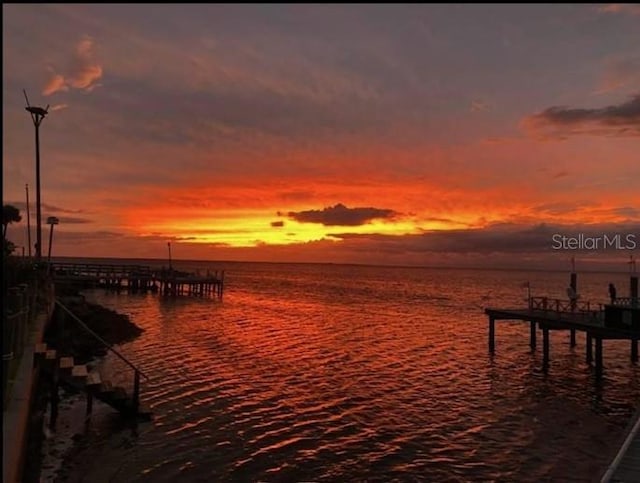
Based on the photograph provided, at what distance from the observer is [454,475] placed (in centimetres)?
1380

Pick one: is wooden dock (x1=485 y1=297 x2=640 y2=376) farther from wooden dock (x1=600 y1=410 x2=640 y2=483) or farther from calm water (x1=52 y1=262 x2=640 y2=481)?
wooden dock (x1=600 y1=410 x2=640 y2=483)

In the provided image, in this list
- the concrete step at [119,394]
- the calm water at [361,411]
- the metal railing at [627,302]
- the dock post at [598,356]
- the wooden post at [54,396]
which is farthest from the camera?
the metal railing at [627,302]

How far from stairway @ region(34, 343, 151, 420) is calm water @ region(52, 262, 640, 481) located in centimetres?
54

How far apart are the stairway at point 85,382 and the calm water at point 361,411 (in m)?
0.54

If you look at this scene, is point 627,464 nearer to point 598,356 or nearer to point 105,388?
point 105,388

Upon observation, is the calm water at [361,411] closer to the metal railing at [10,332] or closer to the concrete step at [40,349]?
the concrete step at [40,349]

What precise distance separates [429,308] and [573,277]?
1281 inches

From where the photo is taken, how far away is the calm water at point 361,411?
14.2 m

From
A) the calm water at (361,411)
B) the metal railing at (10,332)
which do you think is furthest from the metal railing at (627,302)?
the metal railing at (10,332)

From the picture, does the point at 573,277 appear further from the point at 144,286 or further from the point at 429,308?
the point at 144,286

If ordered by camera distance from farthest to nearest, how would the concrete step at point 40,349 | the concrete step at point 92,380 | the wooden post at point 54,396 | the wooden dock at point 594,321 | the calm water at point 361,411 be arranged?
the wooden dock at point 594,321
the concrete step at point 92,380
the wooden post at point 54,396
the concrete step at point 40,349
the calm water at point 361,411

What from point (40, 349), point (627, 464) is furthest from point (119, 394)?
point (627, 464)

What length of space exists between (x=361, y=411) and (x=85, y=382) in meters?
9.25

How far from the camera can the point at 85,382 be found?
16.2 m
